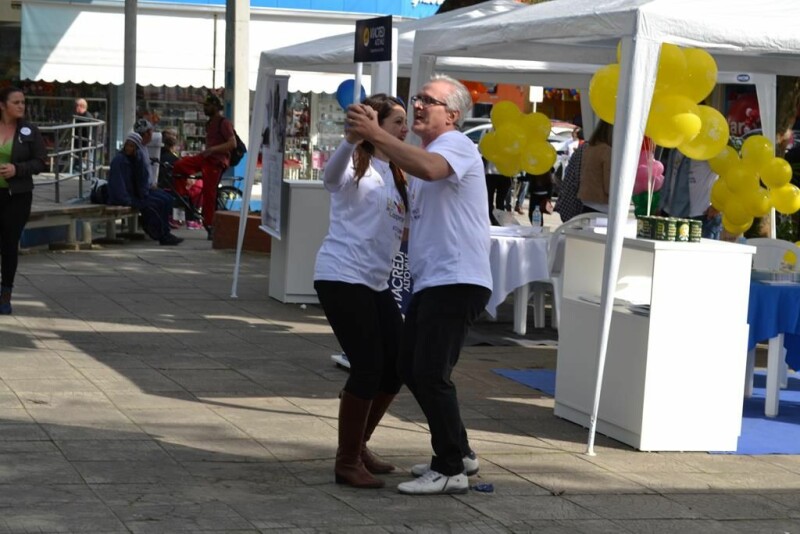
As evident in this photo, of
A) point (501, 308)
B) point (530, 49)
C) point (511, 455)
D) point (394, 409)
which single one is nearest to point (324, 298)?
point (511, 455)

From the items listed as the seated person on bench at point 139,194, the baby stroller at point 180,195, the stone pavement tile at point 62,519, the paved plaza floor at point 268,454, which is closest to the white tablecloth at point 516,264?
the paved plaza floor at point 268,454

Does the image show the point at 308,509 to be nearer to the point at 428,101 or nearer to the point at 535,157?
the point at 428,101

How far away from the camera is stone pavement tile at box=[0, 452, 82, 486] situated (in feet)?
20.1

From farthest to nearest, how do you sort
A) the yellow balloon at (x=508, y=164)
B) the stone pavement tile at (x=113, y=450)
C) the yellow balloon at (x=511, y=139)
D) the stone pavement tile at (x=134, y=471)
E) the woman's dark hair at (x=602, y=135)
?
the yellow balloon at (x=508, y=164), the yellow balloon at (x=511, y=139), the woman's dark hair at (x=602, y=135), the stone pavement tile at (x=113, y=450), the stone pavement tile at (x=134, y=471)

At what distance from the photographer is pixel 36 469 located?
20.8ft

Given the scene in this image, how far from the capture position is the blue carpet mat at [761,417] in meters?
7.87

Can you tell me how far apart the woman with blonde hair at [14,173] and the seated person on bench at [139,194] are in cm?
604

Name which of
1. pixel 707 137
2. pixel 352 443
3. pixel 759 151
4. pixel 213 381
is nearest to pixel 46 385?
pixel 213 381

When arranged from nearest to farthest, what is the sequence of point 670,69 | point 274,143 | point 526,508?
1. point 526,508
2. point 670,69
3. point 274,143

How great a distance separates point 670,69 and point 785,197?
2969 mm

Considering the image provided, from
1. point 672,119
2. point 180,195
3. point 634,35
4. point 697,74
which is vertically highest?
point 634,35

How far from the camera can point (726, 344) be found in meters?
7.57

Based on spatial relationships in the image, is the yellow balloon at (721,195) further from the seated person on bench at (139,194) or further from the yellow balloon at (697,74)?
the seated person on bench at (139,194)

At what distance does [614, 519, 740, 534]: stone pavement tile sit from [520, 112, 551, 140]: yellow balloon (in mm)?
7316
